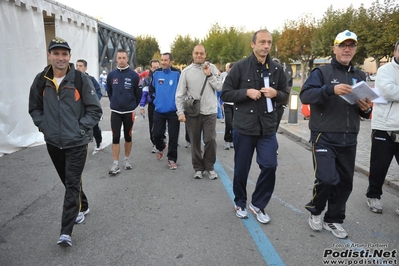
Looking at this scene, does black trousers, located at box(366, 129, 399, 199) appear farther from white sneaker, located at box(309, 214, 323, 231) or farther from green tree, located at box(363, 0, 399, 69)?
green tree, located at box(363, 0, 399, 69)

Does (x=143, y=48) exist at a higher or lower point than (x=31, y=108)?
higher

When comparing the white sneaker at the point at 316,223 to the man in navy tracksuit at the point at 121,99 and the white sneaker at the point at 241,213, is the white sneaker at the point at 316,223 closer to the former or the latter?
the white sneaker at the point at 241,213

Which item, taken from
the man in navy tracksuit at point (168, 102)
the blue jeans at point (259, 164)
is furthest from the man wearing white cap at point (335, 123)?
the man in navy tracksuit at point (168, 102)

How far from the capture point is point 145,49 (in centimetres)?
5728

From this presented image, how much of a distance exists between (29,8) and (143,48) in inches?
2015

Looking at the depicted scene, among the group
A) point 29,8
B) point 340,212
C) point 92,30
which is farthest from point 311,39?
point 340,212

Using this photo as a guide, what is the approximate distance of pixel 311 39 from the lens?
3897 cm

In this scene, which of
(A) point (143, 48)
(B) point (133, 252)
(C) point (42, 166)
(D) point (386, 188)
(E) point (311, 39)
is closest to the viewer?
(B) point (133, 252)

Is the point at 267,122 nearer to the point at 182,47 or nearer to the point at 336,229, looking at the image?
the point at 336,229

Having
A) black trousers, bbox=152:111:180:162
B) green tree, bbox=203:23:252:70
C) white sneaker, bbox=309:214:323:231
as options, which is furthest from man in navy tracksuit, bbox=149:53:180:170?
green tree, bbox=203:23:252:70

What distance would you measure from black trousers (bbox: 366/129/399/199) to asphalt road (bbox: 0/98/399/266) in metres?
0.35

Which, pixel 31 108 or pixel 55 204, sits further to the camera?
pixel 55 204

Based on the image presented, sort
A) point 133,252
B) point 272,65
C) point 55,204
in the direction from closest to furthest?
point 133,252
point 272,65
point 55,204

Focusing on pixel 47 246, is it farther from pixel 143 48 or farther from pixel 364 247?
pixel 143 48
